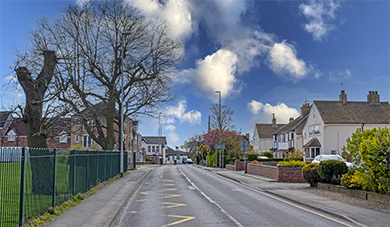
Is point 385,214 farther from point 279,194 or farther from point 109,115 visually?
point 109,115

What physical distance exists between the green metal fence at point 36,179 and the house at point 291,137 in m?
51.3

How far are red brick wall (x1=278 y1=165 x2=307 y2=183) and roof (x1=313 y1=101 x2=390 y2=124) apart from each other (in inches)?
1126

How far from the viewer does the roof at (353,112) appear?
50719mm

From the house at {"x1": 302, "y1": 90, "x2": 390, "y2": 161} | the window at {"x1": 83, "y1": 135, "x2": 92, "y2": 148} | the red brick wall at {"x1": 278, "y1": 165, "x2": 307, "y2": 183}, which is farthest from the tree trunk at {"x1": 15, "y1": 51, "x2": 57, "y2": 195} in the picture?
the window at {"x1": 83, "y1": 135, "x2": 92, "y2": 148}

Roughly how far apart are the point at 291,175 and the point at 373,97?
3665 centimetres

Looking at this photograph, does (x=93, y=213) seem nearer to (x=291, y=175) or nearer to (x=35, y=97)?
(x=35, y=97)

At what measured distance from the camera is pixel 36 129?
47.8 feet

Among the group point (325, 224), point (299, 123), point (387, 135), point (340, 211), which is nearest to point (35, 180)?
point (325, 224)

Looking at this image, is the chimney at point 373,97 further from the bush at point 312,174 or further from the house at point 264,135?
the bush at point 312,174

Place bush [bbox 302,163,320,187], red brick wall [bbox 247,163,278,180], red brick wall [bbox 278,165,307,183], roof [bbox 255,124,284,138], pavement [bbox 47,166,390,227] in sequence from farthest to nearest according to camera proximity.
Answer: roof [bbox 255,124,284,138] < red brick wall [bbox 247,163,278,180] < red brick wall [bbox 278,165,307,183] < bush [bbox 302,163,320,187] < pavement [bbox 47,166,390,227]

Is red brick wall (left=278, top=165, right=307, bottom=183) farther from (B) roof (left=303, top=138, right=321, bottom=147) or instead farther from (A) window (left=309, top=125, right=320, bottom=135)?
(A) window (left=309, top=125, right=320, bottom=135)

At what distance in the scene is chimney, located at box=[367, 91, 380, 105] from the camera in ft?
178

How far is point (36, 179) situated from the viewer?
10250 millimetres

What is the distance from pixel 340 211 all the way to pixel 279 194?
487 cm
